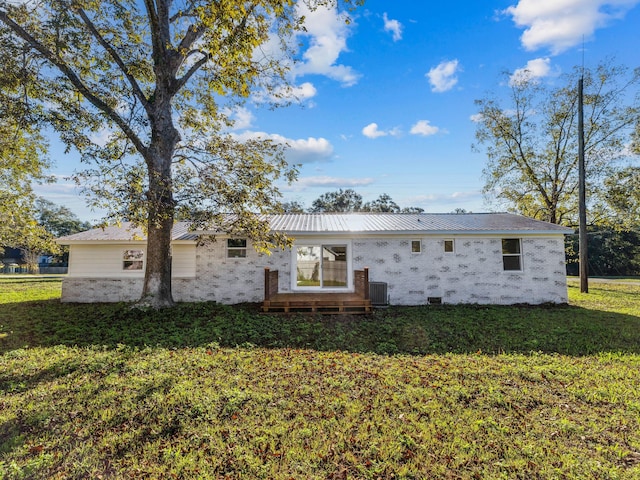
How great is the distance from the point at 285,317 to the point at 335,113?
9033 mm

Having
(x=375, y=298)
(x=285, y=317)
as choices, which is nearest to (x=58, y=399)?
(x=285, y=317)

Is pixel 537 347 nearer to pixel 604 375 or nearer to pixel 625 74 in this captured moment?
pixel 604 375

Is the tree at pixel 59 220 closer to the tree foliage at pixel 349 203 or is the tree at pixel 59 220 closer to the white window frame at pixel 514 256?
the tree foliage at pixel 349 203

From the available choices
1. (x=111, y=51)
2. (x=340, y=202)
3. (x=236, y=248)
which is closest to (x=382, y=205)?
(x=340, y=202)

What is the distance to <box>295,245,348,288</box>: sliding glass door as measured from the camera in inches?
460

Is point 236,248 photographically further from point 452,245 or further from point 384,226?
point 452,245

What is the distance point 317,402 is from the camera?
4098mm

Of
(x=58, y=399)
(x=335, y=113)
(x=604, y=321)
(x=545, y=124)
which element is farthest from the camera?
(x=545, y=124)

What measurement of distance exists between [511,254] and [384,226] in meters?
4.75

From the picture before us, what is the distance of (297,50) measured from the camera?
9.95 meters

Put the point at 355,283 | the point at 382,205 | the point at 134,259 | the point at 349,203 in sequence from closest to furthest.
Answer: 1. the point at 355,283
2. the point at 134,259
3. the point at 382,205
4. the point at 349,203

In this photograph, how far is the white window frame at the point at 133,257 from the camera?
1214cm

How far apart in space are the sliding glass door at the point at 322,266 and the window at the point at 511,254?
584 cm

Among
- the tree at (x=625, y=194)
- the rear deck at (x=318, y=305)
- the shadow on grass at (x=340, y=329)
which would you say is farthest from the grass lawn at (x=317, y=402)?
the tree at (x=625, y=194)
